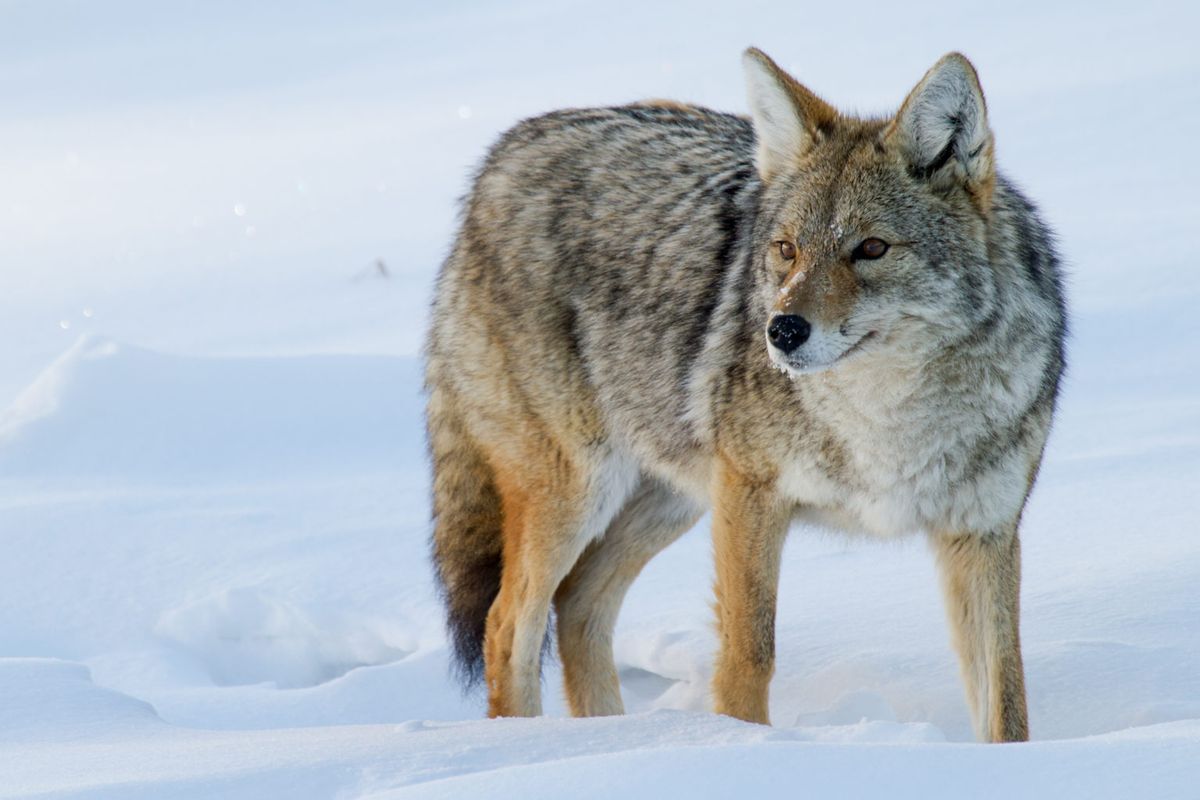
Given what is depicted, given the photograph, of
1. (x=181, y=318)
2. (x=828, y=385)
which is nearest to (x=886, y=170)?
(x=828, y=385)

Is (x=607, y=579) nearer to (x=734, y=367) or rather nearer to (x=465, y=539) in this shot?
(x=465, y=539)

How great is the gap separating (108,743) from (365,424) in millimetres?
3796

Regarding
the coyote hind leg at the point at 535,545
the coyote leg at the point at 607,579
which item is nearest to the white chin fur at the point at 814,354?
the coyote hind leg at the point at 535,545

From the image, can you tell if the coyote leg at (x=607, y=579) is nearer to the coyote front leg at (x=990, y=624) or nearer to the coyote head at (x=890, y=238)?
the coyote front leg at (x=990, y=624)

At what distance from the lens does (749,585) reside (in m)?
4.10

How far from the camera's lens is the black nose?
3.49 meters

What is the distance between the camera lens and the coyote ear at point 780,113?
3.98m

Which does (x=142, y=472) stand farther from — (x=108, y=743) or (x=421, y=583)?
(x=108, y=743)

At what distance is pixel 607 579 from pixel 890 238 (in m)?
1.81

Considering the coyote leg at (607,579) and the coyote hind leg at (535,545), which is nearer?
the coyote hind leg at (535,545)

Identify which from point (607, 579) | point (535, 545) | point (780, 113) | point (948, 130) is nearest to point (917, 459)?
point (948, 130)

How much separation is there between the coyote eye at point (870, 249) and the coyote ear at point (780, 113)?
1.47 ft

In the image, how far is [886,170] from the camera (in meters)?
3.79

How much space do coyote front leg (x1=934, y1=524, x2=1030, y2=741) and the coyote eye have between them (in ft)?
2.82
